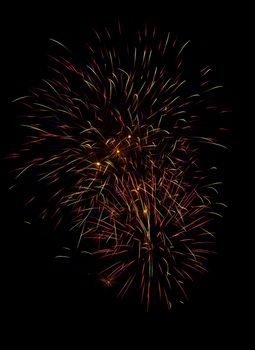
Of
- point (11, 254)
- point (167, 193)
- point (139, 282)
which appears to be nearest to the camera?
point (167, 193)

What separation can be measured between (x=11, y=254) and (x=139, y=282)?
2.00 m

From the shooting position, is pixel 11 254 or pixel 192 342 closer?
pixel 192 342

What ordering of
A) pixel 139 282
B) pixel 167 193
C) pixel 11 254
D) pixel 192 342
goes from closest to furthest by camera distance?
pixel 167 193 < pixel 192 342 < pixel 139 282 < pixel 11 254

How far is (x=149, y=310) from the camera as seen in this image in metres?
5.14

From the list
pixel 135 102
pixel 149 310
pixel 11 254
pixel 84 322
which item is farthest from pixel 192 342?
pixel 135 102

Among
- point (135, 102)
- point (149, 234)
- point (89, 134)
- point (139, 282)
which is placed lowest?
point (139, 282)

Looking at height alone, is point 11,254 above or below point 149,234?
below

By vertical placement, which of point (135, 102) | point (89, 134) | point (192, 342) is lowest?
point (192, 342)

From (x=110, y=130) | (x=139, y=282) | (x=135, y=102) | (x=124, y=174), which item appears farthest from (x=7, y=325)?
(x=135, y=102)

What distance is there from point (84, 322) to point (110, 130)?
8.64 ft

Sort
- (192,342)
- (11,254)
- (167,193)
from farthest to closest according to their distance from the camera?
(11,254)
(192,342)
(167,193)

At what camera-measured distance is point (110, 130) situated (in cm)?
464

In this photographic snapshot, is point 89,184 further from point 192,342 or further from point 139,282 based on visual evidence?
point 192,342

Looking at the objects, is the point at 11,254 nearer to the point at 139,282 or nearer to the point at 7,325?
the point at 7,325
